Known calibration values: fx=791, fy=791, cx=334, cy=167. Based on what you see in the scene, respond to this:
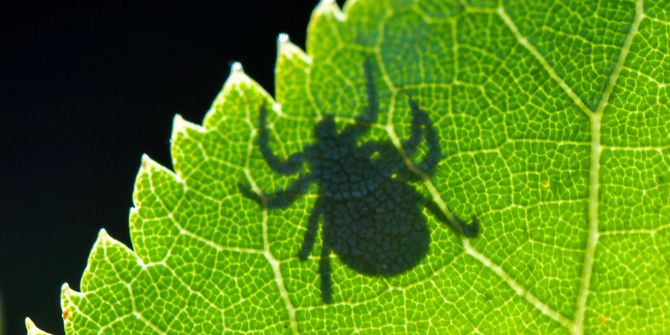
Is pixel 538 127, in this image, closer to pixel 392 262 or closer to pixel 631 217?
pixel 631 217

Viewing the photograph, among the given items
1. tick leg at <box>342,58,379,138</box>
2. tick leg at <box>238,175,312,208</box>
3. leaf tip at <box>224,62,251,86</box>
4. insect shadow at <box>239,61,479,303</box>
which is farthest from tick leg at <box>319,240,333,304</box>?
leaf tip at <box>224,62,251,86</box>

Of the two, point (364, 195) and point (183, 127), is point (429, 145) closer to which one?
point (364, 195)

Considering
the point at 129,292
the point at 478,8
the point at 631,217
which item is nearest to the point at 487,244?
the point at 631,217

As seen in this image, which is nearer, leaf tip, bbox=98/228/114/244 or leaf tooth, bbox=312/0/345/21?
leaf tooth, bbox=312/0/345/21

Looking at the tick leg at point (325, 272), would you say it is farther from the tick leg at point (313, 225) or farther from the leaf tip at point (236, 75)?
the leaf tip at point (236, 75)

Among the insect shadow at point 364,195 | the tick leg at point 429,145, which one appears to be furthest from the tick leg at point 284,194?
the tick leg at point 429,145

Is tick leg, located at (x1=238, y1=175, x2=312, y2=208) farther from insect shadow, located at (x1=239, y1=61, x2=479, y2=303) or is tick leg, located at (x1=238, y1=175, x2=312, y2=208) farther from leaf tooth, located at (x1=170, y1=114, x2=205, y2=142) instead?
leaf tooth, located at (x1=170, y1=114, x2=205, y2=142)
